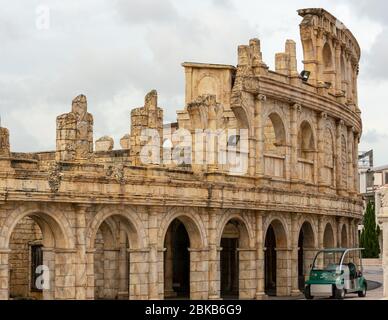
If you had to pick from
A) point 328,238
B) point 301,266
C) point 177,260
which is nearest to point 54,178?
point 177,260

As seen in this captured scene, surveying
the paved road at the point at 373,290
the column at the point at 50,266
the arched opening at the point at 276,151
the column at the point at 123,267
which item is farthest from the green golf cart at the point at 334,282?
the column at the point at 50,266

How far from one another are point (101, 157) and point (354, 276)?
12.4 meters

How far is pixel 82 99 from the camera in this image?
104 feet

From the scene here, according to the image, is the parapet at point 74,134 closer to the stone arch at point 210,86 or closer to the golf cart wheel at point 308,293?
the stone arch at point 210,86

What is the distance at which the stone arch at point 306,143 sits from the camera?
4616 cm

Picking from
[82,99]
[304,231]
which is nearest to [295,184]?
[304,231]

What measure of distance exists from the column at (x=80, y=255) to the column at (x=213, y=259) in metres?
7.00

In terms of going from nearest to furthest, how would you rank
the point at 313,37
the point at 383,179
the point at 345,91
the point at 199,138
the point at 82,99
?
the point at 82,99 → the point at 199,138 → the point at 313,37 → the point at 345,91 → the point at 383,179

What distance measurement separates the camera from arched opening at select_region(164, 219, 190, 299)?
4259 centimetres

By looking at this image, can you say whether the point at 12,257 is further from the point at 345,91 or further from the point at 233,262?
the point at 345,91

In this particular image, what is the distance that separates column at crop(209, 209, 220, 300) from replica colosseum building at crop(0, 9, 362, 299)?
5 centimetres

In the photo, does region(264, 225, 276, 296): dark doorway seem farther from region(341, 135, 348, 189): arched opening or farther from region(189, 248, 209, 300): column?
region(189, 248, 209, 300): column

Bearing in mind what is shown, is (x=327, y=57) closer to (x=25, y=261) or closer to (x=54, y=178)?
(x=25, y=261)

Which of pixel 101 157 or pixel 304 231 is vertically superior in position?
pixel 101 157
